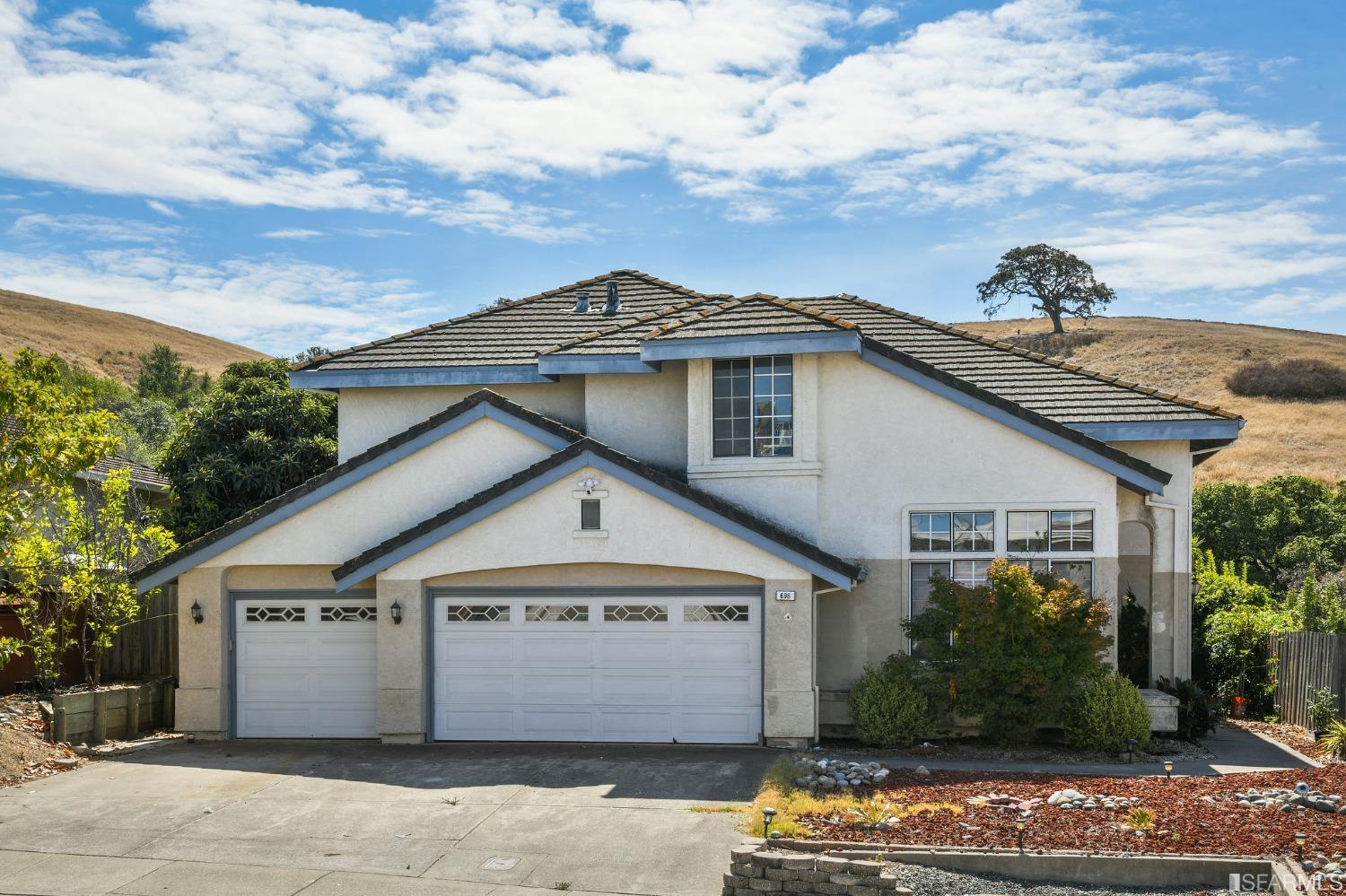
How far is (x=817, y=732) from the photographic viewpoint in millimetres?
14945

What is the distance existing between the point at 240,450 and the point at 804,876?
17730 millimetres

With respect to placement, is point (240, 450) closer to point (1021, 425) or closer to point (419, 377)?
point (419, 377)

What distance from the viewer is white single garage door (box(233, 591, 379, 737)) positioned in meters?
15.8

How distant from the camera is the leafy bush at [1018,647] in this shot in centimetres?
1387

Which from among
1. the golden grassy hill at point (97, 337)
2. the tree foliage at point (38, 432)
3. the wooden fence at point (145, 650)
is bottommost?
the wooden fence at point (145, 650)

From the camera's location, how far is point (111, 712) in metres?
15.6

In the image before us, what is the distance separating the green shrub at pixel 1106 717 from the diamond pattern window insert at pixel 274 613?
10351 mm

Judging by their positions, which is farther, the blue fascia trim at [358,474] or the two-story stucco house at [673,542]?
the blue fascia trim at [358,474]

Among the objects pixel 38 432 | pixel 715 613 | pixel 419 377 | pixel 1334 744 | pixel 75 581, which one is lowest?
pixel 1334 744

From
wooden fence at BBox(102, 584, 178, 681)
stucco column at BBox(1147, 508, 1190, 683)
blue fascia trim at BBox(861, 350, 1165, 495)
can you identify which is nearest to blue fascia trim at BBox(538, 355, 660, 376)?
blue fascia trim at BBox(861, 350, 1165, 495)

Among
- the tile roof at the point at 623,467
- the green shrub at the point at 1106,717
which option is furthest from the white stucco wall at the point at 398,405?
the green shrub at the point at 1106,717

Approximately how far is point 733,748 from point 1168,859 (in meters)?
6.46

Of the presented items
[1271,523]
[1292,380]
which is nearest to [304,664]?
[1271,523]

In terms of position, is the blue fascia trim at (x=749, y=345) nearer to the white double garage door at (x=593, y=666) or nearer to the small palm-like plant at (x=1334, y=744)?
the white double garage door at (x=593, y=666)
